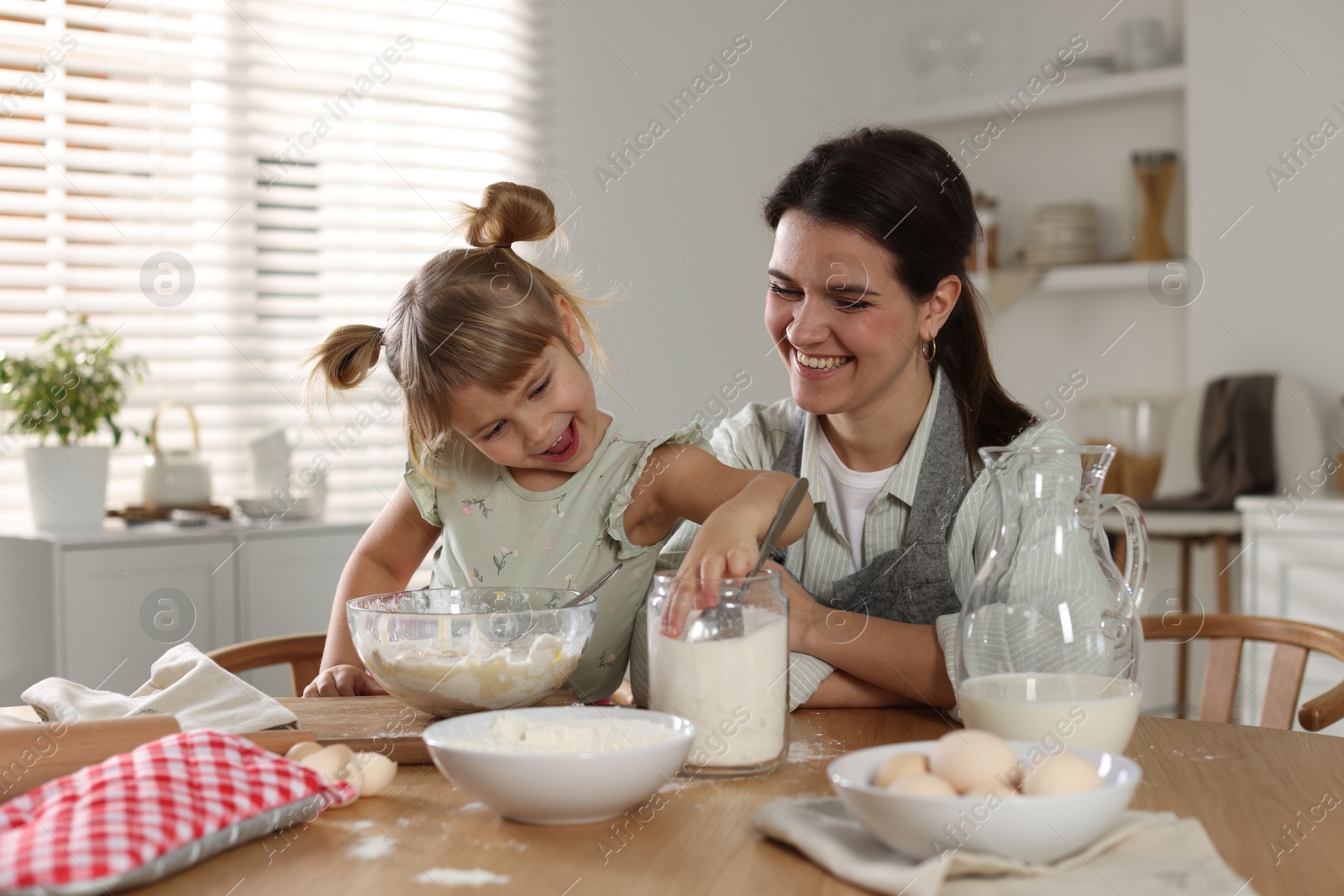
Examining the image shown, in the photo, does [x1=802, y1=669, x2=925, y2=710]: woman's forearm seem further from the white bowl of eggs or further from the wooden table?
the white bowl of eggs

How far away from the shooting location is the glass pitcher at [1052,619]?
0.91 metres

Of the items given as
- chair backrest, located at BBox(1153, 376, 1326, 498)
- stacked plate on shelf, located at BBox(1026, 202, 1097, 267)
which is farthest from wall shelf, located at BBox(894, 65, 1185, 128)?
chair backrest, located at BBox(1153, 376, 1326, 498)

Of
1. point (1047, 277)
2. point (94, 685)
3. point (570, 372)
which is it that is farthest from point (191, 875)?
point (1047, 277)

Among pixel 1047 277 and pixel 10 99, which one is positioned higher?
pixel 10 99

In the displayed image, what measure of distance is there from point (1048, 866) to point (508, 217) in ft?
3.14

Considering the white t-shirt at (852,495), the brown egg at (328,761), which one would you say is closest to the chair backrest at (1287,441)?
the white t-shirt at (852,495)

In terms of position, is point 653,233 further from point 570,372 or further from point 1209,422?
point 570,372

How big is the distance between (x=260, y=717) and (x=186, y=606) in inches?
64.4

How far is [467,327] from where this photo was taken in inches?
49.6

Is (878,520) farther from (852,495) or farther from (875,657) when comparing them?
(875,657)

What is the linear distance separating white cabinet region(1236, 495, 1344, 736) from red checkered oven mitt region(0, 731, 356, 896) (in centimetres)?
260

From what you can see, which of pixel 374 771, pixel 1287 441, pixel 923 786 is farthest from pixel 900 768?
pixel 1287 441

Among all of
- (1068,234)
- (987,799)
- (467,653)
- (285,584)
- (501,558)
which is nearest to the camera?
(987,799)

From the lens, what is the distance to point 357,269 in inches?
123
